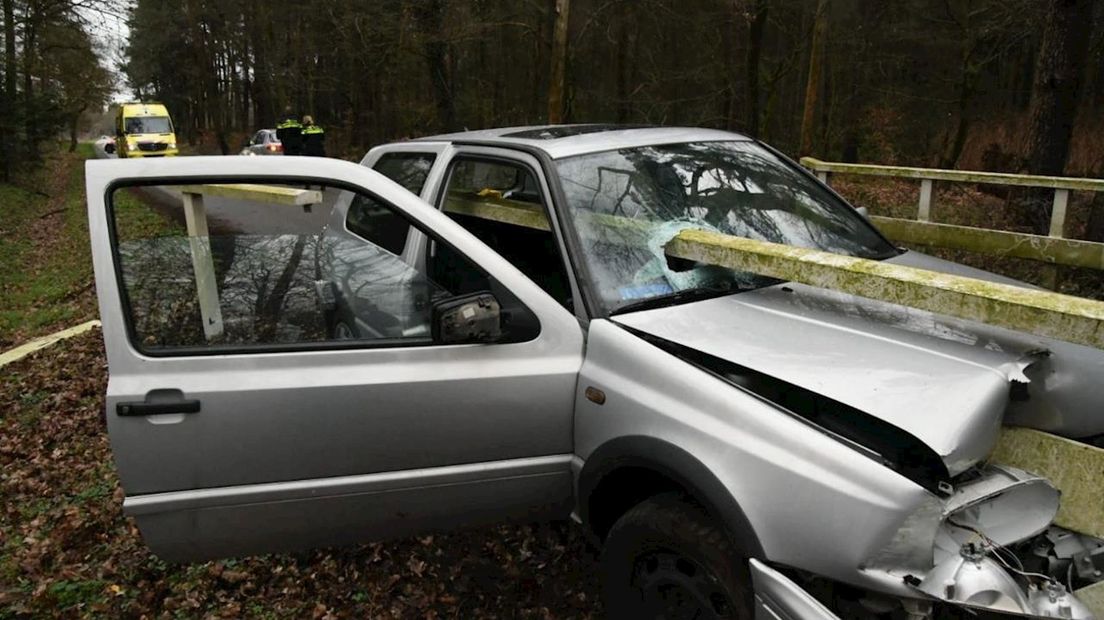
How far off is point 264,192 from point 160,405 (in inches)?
35.7

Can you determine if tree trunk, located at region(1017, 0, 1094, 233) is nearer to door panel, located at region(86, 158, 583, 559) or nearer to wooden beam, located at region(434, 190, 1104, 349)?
wooden beam, located at region(434, 190, 1104, 349)

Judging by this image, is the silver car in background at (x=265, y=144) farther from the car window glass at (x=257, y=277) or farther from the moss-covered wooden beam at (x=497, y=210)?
the car window glass at (x=257, y=277)

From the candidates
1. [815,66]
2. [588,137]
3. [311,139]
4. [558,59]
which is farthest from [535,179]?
[311,139]

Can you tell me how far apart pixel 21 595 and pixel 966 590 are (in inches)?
152

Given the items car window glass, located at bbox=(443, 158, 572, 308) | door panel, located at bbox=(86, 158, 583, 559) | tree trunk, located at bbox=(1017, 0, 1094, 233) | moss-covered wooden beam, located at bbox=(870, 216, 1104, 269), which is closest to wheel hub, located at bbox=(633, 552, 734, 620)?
door panel, located at bbox=(86, 158, 583, 559)

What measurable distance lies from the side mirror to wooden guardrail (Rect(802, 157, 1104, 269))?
176 inches

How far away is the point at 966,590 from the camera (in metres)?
1.86

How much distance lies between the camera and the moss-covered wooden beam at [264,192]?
114 inches

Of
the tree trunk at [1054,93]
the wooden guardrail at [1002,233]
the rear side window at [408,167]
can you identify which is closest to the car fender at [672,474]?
the rear side window at [408,167]

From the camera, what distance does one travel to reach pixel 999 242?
18.6 feet

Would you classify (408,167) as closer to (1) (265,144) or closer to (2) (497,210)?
(2) (497,210)

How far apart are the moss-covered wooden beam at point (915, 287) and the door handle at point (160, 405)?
1.84 metres

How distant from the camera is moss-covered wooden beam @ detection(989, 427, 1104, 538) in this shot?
2.03 m

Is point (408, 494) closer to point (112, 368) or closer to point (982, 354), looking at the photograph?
point (112, 368)
